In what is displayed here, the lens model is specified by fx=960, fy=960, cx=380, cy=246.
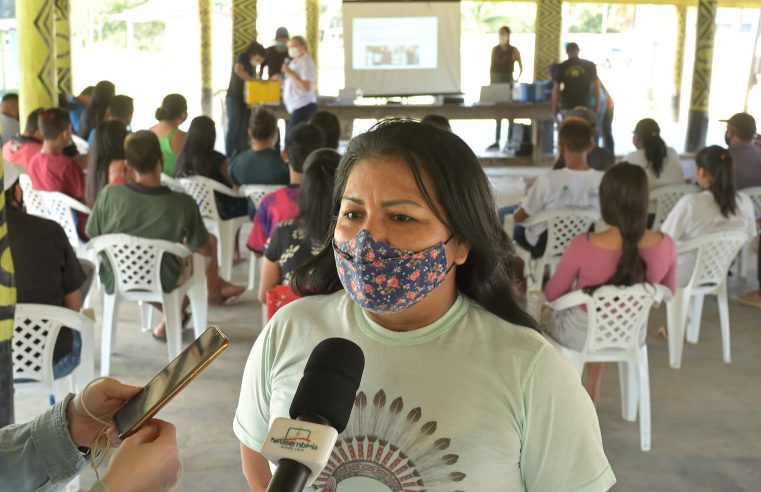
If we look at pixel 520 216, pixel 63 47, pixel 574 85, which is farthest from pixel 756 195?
pixel 63 47

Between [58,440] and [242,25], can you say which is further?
[242,25]

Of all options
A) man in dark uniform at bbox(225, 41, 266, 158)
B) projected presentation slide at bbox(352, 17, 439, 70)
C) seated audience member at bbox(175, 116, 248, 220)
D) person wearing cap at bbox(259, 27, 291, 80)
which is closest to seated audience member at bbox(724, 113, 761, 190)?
seated audience member at bbox(175, 116, 248, 220)

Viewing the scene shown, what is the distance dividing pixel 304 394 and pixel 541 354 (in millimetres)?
543

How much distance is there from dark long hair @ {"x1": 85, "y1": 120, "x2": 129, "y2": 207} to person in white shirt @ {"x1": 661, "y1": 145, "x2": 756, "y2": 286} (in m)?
3.12

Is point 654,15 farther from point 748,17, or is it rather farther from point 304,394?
point 304,394

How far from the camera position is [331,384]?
1187mm

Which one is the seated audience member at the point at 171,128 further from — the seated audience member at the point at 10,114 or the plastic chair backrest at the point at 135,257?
the plastic chair backrest at the point at 135,257

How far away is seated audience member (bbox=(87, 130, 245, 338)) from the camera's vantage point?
4648 millimetres

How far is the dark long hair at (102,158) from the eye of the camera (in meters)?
5.43

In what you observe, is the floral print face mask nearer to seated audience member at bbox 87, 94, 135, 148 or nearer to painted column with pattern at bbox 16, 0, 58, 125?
seated audience member at bbox 87, 94, 135, 148

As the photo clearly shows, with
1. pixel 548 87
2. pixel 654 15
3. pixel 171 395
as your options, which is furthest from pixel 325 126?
pixel 654 15

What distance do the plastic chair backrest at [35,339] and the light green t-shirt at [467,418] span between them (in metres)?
2.17

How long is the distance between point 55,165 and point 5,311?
3206mm

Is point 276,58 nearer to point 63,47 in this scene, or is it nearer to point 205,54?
point 63,47
